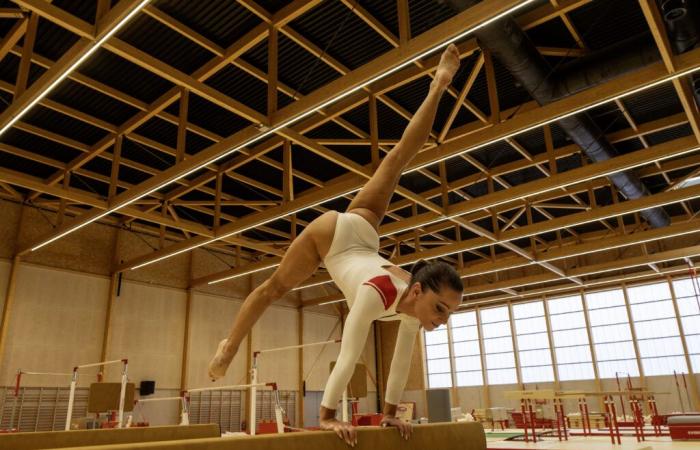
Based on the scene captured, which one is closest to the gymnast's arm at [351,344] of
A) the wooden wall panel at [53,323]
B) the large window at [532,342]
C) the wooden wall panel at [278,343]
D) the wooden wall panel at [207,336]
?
the wooden wall panel at [53,323]

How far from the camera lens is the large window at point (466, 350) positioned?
23625 millimetres

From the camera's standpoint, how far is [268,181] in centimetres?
1495

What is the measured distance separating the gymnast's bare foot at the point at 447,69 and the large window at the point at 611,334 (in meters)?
20.5

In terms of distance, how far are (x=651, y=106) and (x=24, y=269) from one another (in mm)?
17175

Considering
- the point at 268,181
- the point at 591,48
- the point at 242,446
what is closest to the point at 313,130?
the point at 268,181

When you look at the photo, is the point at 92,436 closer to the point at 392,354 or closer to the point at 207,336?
the point at 207,336

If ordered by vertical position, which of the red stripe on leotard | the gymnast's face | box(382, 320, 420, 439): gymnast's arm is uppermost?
the red stripe on leotard

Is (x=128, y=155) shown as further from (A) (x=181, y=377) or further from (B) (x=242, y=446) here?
(B) (x=242, y=446)

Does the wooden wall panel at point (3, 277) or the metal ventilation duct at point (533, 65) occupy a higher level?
the metal ventilation duct at point (533, 65)

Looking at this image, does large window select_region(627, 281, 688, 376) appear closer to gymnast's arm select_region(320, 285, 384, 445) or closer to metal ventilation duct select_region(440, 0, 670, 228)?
metal ventilation duct select_region(440, 0, 670, 228)

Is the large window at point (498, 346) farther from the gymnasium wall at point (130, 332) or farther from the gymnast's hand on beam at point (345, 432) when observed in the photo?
the gymnast's hand on beam at point (345, 432)

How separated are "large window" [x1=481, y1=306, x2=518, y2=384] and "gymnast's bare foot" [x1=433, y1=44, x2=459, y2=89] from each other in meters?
21.4

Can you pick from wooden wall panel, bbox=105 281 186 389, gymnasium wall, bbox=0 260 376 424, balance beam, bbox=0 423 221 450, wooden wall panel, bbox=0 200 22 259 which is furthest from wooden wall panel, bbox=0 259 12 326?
balance beam, bbox=0 423 221 450

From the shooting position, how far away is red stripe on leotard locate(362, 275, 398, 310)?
2578mm
